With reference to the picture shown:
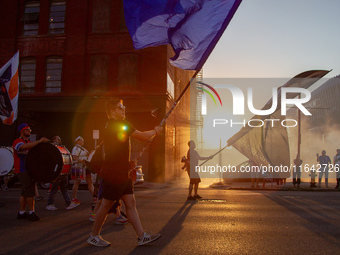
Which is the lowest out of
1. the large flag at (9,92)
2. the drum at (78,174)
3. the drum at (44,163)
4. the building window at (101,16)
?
the drum at (78,174)

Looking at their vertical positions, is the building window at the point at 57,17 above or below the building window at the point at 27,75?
above

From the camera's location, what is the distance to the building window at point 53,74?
67.5 ft

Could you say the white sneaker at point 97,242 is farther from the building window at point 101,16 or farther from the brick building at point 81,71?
the building window at point 101,16

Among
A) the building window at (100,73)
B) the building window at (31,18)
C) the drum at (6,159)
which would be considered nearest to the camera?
the drum at (6,159)

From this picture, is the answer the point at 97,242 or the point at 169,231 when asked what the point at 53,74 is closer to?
the point at 169,231

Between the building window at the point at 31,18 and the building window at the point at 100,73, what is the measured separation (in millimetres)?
4948

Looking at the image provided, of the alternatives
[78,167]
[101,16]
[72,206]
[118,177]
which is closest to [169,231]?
[118,177]

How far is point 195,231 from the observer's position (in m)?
5.58

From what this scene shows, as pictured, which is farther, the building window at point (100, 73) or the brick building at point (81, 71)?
the building window at point (100, 73)

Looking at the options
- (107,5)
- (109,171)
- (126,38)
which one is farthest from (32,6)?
(109,171)

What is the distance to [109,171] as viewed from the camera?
4.43 metres

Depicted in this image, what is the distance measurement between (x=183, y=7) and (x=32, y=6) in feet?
64.4

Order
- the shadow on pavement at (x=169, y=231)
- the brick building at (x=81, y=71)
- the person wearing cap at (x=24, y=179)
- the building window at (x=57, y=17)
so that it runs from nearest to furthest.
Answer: the shadow on pavement at (x=169, y=231)
the person wearing cap at (x=24, y=179)
the brick building at (x=81, y=71)
the building window at (x=57, y=17)

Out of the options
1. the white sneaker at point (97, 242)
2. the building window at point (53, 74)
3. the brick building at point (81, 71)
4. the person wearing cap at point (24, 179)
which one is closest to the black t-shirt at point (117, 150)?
the white sneaker at point (97, 242)
